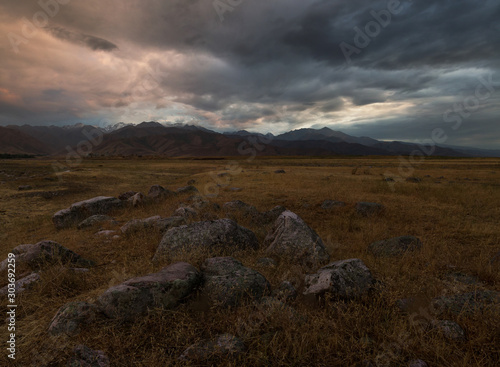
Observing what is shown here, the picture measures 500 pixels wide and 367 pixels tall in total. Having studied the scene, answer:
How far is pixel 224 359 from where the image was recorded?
3.33 meters

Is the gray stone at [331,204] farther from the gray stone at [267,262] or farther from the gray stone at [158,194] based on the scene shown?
the gray stone at [158,194]

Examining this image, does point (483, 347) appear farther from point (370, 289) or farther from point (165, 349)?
point (165, 349)

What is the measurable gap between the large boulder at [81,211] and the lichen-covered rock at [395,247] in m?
14.4

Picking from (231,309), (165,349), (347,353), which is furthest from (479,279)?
(165,349)

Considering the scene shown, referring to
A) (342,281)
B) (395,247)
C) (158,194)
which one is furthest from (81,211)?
(395,247)

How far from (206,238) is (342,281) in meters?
4.28

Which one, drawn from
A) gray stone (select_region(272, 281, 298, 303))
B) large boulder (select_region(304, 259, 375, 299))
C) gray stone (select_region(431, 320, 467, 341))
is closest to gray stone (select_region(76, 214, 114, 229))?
gray stone (select_region(272, 281, 298, 303))

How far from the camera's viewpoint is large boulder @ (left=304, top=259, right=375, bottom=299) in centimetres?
483

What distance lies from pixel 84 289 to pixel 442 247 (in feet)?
36.8

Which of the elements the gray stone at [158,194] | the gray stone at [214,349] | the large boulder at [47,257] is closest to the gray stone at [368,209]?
the gray stone at [214,349]

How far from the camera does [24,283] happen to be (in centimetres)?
559

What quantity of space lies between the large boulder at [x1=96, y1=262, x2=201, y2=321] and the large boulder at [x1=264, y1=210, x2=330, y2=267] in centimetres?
342

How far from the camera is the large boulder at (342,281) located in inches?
190

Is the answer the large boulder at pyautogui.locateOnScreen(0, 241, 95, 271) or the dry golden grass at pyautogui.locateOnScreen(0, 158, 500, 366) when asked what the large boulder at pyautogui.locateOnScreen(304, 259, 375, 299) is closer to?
the dry golden grass at pyautogui.locateOnScreen(0, 158, 500, 366)
